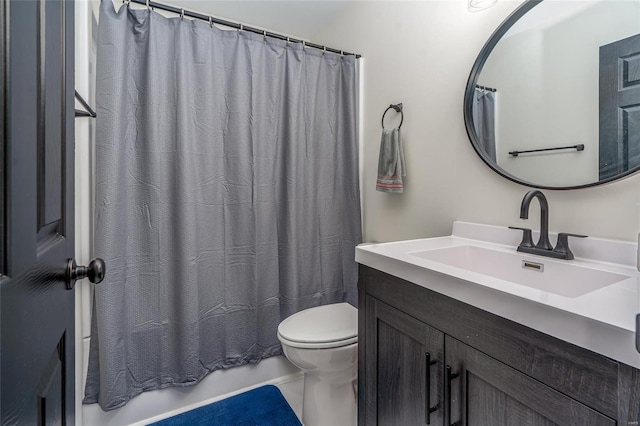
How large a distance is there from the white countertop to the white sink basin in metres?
0.03

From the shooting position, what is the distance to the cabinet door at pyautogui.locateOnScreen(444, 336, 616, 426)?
611 millimetres

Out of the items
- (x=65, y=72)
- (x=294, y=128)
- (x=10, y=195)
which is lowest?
(x=10, y=195)

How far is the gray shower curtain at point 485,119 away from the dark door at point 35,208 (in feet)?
4.48

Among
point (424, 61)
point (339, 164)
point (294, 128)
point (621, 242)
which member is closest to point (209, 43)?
point (294, 128)

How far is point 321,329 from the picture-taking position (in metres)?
1.45

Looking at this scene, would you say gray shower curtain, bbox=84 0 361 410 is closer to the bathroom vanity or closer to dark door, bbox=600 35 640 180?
the bathroom vanity

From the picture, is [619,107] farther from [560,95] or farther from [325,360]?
[325,360]

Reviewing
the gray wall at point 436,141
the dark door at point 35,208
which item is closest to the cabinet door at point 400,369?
the gray wall at point 436,141

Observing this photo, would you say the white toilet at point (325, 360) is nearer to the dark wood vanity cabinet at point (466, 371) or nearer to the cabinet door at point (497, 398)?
the dark wood vanity cabinet at point (466, 371)

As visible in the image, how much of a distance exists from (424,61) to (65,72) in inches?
58.3

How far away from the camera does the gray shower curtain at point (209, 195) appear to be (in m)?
1.44

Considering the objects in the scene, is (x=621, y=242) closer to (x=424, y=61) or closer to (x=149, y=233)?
(x=424, y=61)

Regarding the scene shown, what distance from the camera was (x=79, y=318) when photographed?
4.63 feet

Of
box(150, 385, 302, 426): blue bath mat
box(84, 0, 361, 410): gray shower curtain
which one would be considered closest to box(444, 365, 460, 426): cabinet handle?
box(150, 385, 302, 426): blue bath mat
